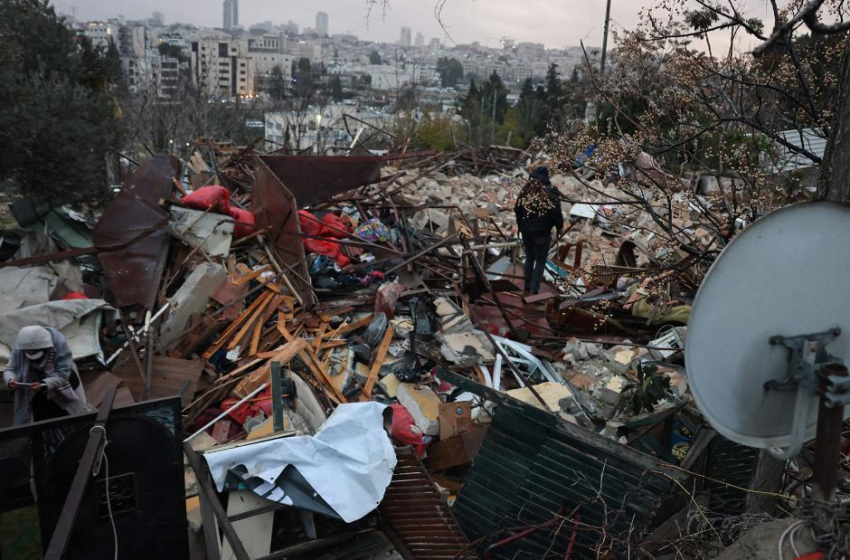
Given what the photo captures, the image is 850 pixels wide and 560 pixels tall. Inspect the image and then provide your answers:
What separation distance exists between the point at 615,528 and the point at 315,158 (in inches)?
287

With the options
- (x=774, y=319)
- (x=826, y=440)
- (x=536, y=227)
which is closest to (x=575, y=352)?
(x=536, y=227)

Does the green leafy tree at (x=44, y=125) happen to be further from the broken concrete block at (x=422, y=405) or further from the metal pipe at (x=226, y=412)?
the broken concrete block at (x=422, y=405)

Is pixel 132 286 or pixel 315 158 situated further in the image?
pixel 315 158

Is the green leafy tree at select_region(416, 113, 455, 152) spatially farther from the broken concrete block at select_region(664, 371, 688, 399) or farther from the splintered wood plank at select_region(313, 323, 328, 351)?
the broken concrete block at select_region(664, 371, 688, 399)

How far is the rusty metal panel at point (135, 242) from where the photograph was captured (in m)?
7.56

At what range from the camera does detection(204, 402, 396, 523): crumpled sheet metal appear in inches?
169

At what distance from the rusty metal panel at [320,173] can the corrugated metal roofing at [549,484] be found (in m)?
6.12

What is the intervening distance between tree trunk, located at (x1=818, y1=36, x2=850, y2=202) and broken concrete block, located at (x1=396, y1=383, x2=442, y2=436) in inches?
144

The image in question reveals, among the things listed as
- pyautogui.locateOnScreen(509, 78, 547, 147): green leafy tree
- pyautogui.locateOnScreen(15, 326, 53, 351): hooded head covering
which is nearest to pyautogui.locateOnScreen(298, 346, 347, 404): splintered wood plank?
pyautogui.locateOnScreen(15, 326, 53, 351): hooded head covering

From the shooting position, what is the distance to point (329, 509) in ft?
14.1

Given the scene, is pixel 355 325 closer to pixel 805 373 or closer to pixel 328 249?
pixel 328 249

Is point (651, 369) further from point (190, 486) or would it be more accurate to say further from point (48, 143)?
point (48, 143)

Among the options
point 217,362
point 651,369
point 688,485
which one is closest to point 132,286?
point 217,362

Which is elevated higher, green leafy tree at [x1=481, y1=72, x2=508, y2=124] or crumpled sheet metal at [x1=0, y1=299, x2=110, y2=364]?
green leafy tree at [x1=481, y1=72, x2=508, y2=124]
